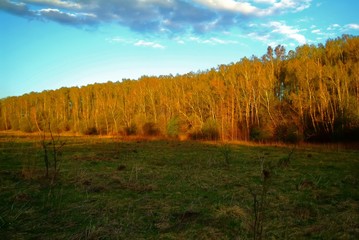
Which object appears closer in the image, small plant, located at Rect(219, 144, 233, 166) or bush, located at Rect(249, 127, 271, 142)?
small plant, located at Rect(219, 144, 233, 166)

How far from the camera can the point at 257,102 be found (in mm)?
43906

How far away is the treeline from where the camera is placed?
3506 centimetres

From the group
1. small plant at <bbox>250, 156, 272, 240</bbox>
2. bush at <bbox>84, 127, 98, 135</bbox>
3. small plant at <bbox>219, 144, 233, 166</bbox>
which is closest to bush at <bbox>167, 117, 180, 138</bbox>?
small plant at <bbox>219, 144, 233, 166</bbox>

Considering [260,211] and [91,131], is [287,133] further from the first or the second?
[91,131]

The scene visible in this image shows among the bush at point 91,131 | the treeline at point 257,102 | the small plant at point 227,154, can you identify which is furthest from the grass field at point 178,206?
the bush at point 91,131

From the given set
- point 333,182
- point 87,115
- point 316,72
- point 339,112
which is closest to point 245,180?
point 333,182

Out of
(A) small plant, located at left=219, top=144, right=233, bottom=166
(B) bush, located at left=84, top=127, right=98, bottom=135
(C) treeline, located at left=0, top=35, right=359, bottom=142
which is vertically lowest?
(A) small plant, located at left=219, top=144, right=233, bottom=166

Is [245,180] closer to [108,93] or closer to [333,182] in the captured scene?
[333,182]

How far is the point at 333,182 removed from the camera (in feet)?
37.0

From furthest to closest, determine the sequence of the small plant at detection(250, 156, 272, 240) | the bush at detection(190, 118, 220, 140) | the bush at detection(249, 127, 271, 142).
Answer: the bush at detection(190, 118, 220, 140)
the bush at detection(249, 127, 271, 142)
the small plant at detection(250, 156, 272, 240)

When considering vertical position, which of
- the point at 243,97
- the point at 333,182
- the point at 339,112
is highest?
the point at 243,97

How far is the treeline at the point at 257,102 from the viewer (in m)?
35.1

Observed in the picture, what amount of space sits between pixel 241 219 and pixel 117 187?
16.5 feet

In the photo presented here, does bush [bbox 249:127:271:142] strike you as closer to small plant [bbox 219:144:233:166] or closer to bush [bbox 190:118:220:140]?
bush [bbox 190:118:220:140]
